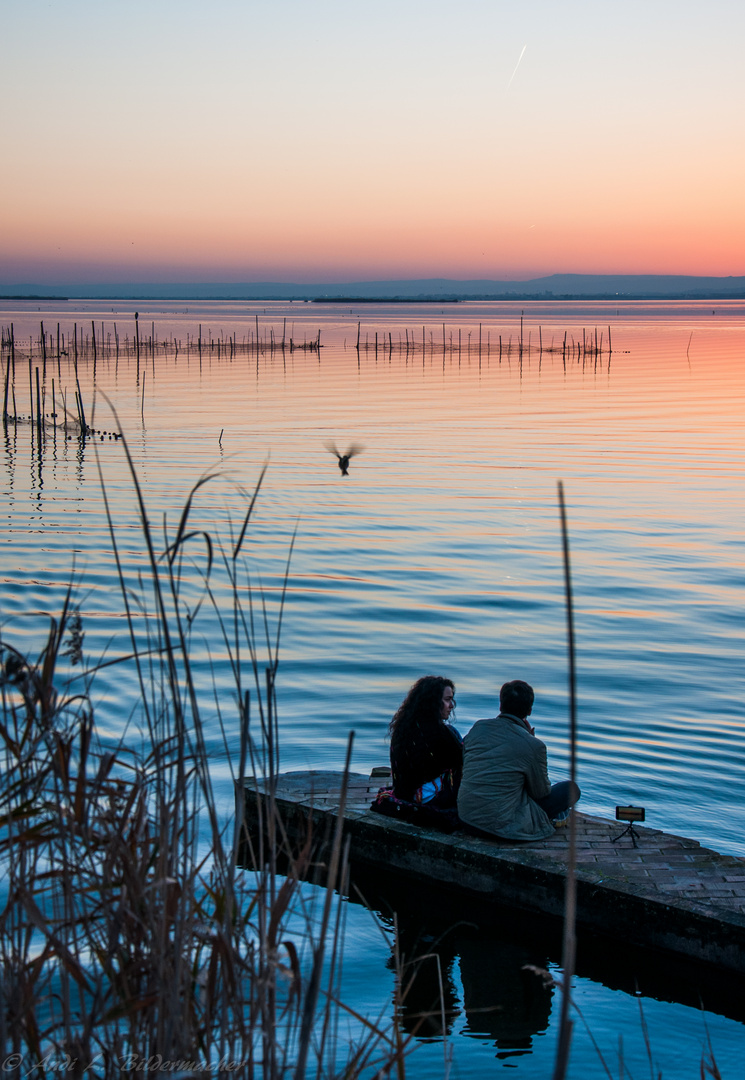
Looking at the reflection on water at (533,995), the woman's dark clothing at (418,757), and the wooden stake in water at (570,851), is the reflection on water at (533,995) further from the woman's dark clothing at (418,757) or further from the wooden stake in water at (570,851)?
the wooden stake in water at (570,851)

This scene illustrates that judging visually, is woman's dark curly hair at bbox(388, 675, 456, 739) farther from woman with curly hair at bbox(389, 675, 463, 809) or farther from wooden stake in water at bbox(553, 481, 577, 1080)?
wooden stake in water at bbox(553, 481, 577, 1080)

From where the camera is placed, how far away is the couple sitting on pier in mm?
6828

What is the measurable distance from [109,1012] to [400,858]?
169 inches

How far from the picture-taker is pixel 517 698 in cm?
687

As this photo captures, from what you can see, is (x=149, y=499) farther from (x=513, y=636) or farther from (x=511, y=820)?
(x=511, y=820)

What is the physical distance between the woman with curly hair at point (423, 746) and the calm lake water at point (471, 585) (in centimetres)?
86

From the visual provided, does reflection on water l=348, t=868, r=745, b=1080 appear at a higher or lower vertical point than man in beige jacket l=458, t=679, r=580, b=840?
lower

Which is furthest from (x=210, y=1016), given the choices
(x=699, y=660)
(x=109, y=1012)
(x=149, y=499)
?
(x=149, y=499)

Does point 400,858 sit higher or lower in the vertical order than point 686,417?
lower

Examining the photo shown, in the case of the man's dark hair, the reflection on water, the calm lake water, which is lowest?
the reflection on water

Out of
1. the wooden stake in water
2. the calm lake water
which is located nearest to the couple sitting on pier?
the calm lake water

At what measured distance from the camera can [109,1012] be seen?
2654 millimetres

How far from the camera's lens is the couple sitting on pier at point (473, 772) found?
6.83 meters

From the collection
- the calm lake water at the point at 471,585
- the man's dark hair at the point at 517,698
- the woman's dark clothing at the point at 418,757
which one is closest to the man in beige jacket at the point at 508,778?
the man's dark hair at the point at 517,698
